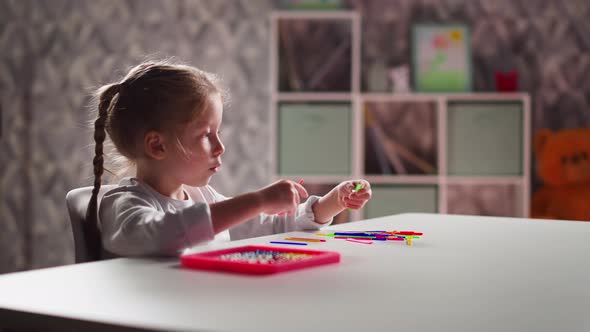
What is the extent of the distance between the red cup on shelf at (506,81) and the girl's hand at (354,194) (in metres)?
2.46

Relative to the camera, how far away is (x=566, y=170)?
3652 millimetres

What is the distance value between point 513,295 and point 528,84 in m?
3.30

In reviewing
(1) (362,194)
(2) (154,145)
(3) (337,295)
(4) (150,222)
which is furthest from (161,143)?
(3) (337,295)

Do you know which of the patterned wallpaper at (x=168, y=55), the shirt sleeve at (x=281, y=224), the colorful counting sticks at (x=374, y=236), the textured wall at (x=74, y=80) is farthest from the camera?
the textured wall at (x=74, y=80)

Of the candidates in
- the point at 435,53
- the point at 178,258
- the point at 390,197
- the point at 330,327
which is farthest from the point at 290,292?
the point at 435,53

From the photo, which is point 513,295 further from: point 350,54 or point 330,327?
point 350,54

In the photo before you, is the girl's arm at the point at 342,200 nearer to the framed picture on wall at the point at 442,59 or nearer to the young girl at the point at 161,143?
the young girl at the point at 161,143

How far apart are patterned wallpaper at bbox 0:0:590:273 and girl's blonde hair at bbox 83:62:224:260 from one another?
2.57 meters

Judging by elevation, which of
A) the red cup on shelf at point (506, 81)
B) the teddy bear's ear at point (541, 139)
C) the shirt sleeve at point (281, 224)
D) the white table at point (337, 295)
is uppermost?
the red cup on shelf at point (506, 81)

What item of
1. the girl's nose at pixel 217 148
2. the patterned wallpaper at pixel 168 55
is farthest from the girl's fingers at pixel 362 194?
the patterned wallpaper at pixel 168 55

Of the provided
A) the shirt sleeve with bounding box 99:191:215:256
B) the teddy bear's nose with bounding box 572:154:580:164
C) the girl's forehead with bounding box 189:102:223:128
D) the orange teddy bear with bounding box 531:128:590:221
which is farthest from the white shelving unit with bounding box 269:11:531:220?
the shirt sleeve with bounding box 99:191:215:256

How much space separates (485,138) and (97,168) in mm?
2648

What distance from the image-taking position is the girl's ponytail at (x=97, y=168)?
133 centimetres

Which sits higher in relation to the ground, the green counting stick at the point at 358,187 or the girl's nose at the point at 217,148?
the girl's nose at the point at 217,148
